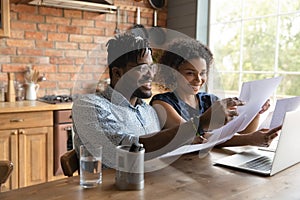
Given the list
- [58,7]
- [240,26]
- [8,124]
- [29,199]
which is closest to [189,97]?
[29,199]

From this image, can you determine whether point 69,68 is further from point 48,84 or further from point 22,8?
point 22,8

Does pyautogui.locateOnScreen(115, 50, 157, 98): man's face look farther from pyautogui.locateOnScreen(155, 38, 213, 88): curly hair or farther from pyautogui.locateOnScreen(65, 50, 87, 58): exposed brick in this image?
pyautogui.locateOnScreen(65, 50, 87, 58): exposed brick

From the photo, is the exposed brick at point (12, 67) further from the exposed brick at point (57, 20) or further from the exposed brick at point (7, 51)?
the exposed brick at point (57, 20)

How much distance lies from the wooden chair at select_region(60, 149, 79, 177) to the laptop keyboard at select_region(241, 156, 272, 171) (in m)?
0.63

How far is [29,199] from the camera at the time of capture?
85 cm

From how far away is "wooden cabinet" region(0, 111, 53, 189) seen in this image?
8.27ft

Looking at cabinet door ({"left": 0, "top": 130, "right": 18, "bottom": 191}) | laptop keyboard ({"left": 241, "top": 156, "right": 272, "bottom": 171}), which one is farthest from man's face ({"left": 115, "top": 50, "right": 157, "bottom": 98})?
cabinet door ({"left": 0, "top": 130, "right": 18, "bottom": 191})

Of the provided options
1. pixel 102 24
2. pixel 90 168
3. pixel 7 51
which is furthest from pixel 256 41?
pixel 90 168

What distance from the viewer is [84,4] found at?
3.03 m

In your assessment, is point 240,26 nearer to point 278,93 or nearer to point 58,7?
point 278,93

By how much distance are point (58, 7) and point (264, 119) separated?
2.39m

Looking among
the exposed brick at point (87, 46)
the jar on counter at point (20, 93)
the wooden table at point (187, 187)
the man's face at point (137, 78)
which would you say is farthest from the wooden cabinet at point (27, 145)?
the wooden table at point (187, 187)

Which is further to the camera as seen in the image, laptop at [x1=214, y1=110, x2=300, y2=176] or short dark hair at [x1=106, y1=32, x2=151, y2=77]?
short dark hair at [x1=106, y1=32, x2=151, y2=77]

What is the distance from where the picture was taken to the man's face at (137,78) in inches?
53.5
